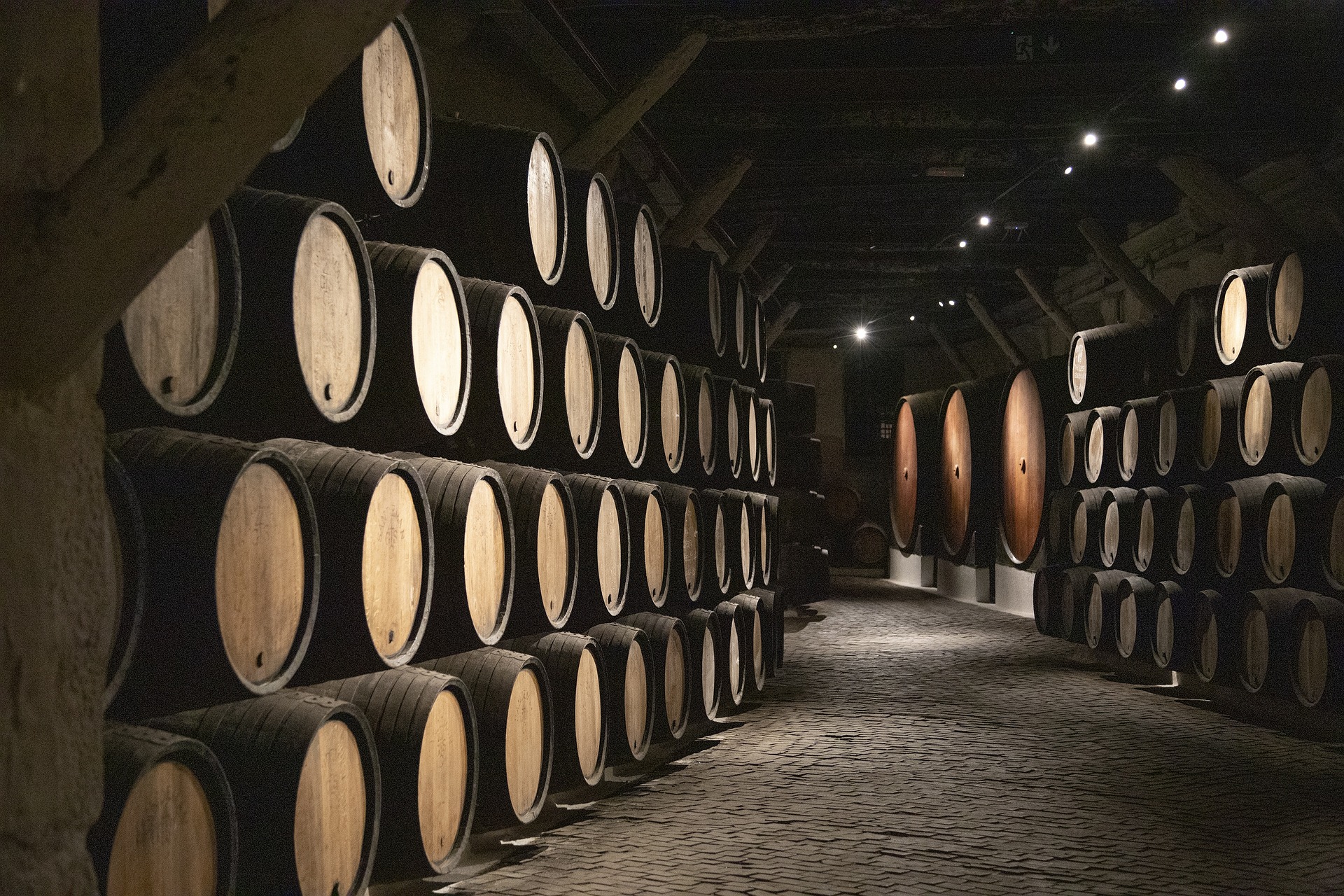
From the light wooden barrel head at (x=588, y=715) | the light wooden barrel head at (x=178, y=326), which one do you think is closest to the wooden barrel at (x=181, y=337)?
the light wooden barrel head at (x=178, y=326)

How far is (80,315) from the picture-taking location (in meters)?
2.08

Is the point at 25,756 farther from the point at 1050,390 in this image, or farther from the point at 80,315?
the point at 1050,390

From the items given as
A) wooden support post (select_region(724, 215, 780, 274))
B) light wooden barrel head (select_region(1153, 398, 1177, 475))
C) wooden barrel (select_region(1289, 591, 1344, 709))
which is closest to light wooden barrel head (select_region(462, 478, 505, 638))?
wooden barrel (select_region(1289, 591, 1344, 709))

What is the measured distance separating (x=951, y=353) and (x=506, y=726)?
1735cm

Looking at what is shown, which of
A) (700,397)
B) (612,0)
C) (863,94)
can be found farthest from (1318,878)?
(863,94)

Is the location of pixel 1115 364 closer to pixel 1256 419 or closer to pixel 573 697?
pixel 1256 419

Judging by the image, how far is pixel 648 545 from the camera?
20.7ft

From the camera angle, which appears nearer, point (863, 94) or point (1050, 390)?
point (863, 94)

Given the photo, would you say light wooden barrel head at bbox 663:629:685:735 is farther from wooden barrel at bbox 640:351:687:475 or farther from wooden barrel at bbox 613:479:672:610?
wooden barrel at bbox 640:351:687:475

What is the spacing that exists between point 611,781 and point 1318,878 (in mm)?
2952

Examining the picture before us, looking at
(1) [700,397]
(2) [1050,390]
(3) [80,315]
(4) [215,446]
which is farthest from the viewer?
(2) [1050,390]

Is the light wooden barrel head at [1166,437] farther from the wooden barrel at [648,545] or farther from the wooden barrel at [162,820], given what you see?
the wooden barrel at [162,820]

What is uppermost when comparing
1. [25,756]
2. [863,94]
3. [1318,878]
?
[863,94]

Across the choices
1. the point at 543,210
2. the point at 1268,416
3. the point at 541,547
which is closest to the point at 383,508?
the point at 541,547
